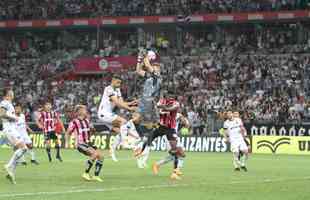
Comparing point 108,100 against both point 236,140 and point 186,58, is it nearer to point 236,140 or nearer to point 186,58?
point 236,140

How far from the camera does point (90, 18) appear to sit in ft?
199

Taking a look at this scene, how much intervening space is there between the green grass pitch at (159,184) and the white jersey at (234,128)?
1.26 m

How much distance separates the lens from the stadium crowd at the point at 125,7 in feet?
181

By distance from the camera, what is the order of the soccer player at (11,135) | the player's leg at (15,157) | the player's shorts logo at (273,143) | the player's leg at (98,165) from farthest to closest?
the player's shorts logo at (273,143) → the player's leg at (98,165) → the soccer player at (11,135) → the player's leg at (15,157)

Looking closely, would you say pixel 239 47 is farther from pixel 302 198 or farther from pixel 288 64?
pixel 302 198

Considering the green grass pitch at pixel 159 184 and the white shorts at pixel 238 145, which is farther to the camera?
the white shorts at pixel 238 145

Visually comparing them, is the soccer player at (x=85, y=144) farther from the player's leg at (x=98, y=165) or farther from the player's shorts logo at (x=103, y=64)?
the player's shorts logo at (x=103, y=64)

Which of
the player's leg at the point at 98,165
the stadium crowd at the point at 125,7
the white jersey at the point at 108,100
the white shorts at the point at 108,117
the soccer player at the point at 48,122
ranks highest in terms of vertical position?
the stadium crowd at the point at 125,7

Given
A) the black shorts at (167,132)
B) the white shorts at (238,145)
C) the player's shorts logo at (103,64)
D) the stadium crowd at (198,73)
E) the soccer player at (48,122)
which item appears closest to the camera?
the black shorts at (167,132)

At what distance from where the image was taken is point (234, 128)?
93.8 ft

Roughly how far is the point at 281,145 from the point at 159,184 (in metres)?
21.7

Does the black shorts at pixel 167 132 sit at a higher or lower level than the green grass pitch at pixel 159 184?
higher

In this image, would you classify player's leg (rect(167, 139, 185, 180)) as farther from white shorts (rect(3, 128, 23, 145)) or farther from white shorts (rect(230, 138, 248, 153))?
white shorts (rect(230, 138, 248, 153))

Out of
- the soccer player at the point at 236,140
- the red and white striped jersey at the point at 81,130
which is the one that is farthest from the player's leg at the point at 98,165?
the soccer player at the point at 236,140
